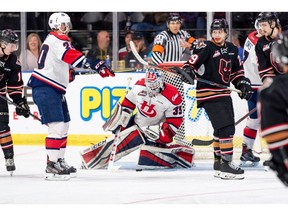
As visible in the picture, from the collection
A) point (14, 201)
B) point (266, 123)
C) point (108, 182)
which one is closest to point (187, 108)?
point (108, 182)

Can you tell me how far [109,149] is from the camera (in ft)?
21.8

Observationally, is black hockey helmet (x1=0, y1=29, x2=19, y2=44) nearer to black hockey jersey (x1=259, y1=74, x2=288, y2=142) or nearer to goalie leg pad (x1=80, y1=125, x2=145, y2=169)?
goalie leg pad (x1=80, y1=125, x2=145, y2=169)

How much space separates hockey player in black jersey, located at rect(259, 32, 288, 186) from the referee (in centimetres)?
428

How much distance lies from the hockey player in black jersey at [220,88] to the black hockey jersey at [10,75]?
1.07 m

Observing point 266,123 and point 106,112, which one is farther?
point 106,112

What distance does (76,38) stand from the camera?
872cm

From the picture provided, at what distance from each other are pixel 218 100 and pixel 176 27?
1485 mm

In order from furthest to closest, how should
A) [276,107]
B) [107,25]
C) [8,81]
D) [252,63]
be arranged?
[107,25] < [252,63] < [8,81] < [276,107]

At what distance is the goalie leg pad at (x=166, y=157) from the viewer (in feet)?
21.5

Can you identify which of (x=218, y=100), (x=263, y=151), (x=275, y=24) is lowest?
(x=263, y=151)

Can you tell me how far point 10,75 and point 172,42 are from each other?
166 cm

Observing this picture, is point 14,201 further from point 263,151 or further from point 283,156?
point 263,151

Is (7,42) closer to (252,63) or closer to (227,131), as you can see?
(227,131)

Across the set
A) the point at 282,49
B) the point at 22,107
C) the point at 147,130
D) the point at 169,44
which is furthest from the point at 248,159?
the point at 282,49
